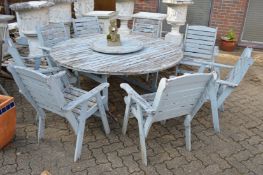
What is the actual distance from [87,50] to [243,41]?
416cm

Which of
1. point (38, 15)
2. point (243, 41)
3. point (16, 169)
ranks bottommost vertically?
point (16, 169)

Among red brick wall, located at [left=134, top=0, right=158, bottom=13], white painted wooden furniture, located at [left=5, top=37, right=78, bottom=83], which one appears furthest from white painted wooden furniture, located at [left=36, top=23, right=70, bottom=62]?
red brick wall, located at [left=134, top=0, right=158, bottom=13]

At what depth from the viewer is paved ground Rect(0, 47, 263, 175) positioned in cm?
239

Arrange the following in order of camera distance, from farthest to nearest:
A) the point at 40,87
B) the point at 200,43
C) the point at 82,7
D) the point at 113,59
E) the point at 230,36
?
the point at 230,36
the point at 82,7
the point at 200,43
the point at 113,59
the point at 40,87

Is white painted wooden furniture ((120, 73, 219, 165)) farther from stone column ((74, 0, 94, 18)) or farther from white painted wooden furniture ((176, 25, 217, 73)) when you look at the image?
stone column ((74, 0, 94, 18))

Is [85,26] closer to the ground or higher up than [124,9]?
closer to the ground

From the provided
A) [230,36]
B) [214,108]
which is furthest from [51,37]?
[230,36]

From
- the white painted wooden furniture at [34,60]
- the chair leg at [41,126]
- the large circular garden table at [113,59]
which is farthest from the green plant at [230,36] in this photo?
the chair leg at [41,126]

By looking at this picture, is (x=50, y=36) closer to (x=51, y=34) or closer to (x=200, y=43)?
(x=51, y=34)

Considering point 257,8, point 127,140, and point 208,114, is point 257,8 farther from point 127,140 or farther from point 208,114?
point 127,140

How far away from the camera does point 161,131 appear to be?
2.96 metres

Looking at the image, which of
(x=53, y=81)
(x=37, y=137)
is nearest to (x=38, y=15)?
(x=37, y=137)

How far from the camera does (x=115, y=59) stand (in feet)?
9.45

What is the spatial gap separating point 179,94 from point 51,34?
2210 millimetres
